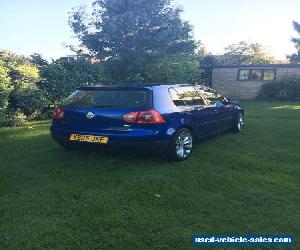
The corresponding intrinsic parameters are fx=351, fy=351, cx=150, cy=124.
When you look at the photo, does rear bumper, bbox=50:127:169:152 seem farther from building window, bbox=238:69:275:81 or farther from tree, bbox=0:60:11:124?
building window, bbox=238:69:275:81

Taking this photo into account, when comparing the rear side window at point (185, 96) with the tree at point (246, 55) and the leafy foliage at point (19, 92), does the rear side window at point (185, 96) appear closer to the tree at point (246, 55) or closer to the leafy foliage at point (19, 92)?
the leafy foliage at point (19, 92)

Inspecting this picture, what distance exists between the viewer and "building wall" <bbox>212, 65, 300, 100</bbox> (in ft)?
84.4

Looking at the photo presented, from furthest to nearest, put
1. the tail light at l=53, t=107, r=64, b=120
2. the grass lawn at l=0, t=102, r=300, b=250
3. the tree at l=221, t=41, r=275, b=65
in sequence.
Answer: the tree at l=221, t=41, r=275, b=65, the tail light at l=53, t=107, r=64, b=120, the grass lawn at l=0, t=102, r=300, b=250

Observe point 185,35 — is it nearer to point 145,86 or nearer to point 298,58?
point 145,86

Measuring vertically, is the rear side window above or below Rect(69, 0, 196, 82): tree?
below

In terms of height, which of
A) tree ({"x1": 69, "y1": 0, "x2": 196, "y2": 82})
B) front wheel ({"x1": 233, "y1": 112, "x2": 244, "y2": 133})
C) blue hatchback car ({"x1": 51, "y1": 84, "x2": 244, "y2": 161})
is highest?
tree ({"x1": 69, "y1": 0, "x2": 196, "y2": 82})

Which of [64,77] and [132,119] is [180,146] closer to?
[132,119]

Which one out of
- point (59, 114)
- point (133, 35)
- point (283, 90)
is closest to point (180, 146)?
point (59, 114)

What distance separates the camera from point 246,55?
5175cm

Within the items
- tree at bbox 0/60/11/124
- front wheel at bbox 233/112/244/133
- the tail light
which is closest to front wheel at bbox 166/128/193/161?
the tail light

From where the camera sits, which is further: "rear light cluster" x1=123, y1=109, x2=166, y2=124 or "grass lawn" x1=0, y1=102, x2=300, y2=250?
"rear light cluster" x1=123, y1=109, x2=166, y2=124

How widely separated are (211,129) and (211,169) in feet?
6.57

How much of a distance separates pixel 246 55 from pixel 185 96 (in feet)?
156

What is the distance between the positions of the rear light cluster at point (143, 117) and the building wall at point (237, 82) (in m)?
21.9
